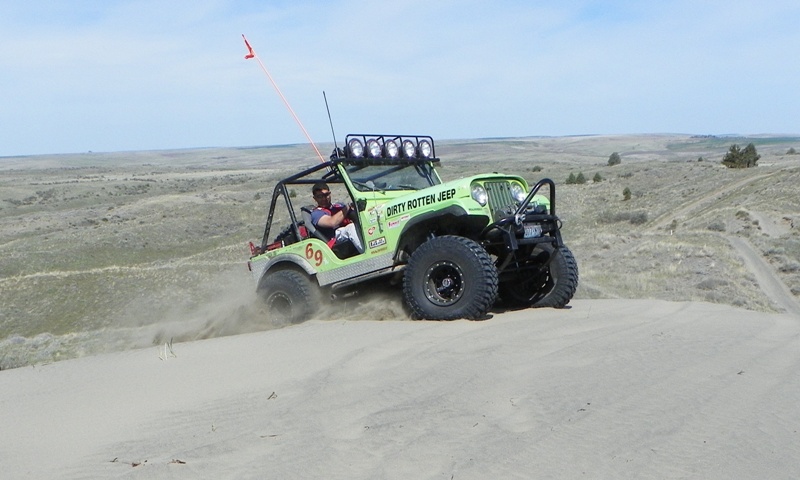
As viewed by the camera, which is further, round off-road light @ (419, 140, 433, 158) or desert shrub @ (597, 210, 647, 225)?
desert shrub @ (597, 210, 647, 225)

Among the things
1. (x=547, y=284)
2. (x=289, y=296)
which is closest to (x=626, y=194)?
(x=547, y=284)

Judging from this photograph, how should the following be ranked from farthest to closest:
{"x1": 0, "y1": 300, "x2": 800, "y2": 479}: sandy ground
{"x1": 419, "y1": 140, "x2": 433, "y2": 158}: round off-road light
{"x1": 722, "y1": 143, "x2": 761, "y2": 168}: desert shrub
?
{"x1": 722, "y1": 143, "x2": 761, "y2": 168}: desert shrub
{"x1": 419, "y1": 140, "x2": 433, "y2": 158}: round off-road light
{"x1": 0, "y1": 300, "x2": 800, "y2": 479}: sandy ground

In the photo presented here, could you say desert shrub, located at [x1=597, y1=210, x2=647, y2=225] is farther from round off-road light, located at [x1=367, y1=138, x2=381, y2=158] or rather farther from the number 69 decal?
the number 69 decal

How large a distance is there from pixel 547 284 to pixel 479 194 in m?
1.53

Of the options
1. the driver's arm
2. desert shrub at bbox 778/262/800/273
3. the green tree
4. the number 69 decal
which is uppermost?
the driver's arm

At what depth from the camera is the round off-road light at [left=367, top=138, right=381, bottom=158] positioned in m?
9.79

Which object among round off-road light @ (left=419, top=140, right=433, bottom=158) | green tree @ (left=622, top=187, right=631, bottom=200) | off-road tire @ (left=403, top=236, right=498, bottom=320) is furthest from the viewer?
green tree @ (left=622, top=187, right=631, bottom=200)

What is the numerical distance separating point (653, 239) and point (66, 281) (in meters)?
15.9

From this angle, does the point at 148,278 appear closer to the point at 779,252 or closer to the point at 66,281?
the point at 66,281

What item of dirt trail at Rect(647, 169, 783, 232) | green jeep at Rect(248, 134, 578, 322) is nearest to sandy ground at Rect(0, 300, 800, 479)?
green jeep at Rect(248, 134, 578, 322)

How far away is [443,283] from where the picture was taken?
27.6 ft

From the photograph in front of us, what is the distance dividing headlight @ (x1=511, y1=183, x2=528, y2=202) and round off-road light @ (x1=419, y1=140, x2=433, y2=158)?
4.90 feet

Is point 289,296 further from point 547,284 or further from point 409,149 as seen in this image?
point 547,284

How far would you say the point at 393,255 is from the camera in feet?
29.7
